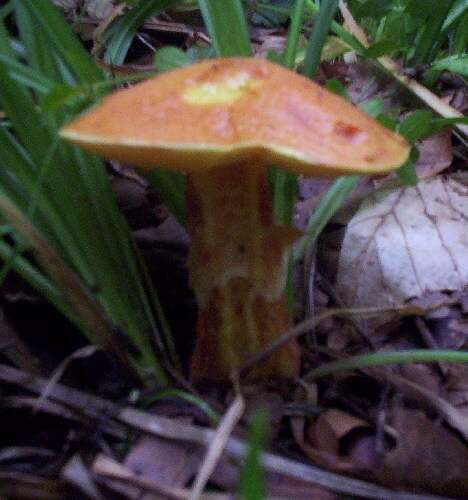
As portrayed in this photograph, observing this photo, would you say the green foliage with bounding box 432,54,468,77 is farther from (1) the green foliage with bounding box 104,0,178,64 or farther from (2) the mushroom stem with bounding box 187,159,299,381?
(2) the mushroom stem with bounding box 187,159,299,381

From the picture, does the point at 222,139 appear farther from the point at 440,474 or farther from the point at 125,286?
the point at 440,474

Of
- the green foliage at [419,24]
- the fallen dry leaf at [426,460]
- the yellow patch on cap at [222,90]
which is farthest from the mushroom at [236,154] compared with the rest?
the green foliage at [419,24]

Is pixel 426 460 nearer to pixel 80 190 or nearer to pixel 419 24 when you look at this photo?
pixel 80 190

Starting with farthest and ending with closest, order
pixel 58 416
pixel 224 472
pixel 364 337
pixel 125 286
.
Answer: pixel 364 337 < pixel 125 286 < pixel 58 416 < pixel 224 472

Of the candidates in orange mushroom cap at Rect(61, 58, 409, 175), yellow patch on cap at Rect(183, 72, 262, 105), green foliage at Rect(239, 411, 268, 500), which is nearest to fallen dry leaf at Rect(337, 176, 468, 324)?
orange mushroom cap at Rect(61, 58, 409, 175)

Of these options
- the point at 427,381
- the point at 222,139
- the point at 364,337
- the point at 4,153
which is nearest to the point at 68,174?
the point at 4,153
